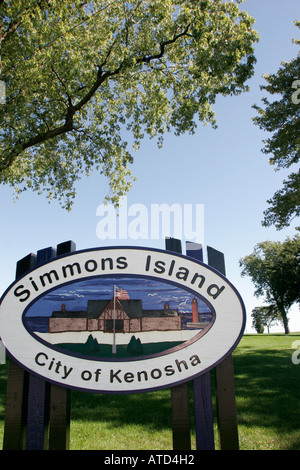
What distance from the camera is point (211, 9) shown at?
39.8 feet

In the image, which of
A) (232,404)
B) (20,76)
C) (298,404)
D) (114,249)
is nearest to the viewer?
(232,404)

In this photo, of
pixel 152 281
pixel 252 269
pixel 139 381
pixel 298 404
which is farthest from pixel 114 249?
pixel 252 269

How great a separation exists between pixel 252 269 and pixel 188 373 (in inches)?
2351

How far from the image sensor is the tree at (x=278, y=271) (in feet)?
131

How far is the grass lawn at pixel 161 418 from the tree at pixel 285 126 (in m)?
12.8

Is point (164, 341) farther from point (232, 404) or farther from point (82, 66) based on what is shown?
point (82, 66)

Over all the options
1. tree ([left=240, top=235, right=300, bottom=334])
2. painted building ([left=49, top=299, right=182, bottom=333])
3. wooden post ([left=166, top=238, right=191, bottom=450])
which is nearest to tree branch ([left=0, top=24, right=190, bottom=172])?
painted building ([left=49, top=299, right=182, bottom=333])

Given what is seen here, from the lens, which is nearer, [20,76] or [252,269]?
[20,76]

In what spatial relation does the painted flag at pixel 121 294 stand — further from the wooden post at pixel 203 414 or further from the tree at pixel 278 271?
the tree at pixel 278 271

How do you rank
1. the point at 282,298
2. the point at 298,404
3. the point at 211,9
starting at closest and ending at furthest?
the point at 298,404 → the point at 211,9 → the point at 282,298

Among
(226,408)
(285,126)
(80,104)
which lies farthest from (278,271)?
(226,408)

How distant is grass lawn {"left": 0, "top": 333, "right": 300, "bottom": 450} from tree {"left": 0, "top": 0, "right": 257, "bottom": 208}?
913 centimetres

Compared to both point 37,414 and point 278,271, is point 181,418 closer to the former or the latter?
point 37,414

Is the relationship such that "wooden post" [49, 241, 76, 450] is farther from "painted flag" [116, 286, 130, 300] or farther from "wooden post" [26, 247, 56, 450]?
"painted flag" [116, 286, 130, 300]
